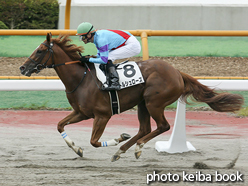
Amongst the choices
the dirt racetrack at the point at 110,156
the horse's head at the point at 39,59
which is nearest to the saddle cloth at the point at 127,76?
the horse's head at the point at 39,59

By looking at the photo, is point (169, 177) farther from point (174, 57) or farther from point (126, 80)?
point (174, 57)

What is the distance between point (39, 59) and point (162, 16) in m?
7.26

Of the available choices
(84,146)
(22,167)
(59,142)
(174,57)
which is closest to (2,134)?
(59,142)

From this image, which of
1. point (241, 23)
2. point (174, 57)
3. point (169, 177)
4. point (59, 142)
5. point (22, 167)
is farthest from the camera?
point (241, 23)

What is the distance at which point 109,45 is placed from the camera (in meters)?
5.13

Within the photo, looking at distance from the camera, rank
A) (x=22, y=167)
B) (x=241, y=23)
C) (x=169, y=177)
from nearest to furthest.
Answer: (x=169, y=177) < (x=22, y=167) < (x=241, y=23)

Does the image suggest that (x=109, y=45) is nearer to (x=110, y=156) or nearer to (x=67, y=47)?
(x=67, y=47)

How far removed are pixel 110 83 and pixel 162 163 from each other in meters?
1.16

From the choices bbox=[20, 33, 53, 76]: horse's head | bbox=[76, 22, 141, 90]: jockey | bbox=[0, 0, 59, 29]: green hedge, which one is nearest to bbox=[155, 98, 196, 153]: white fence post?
bbox=[76, 22, 141, 90]: jockey

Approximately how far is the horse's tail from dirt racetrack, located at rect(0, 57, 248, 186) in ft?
2.05

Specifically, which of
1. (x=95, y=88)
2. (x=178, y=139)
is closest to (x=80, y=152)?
(x=95, y=88)

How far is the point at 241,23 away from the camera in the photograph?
11.6 metres

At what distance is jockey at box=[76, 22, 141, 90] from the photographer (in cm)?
498

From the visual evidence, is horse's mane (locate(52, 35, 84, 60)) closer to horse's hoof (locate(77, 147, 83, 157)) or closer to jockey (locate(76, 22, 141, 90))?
jockey (locate(76, 22, 141, 90))
